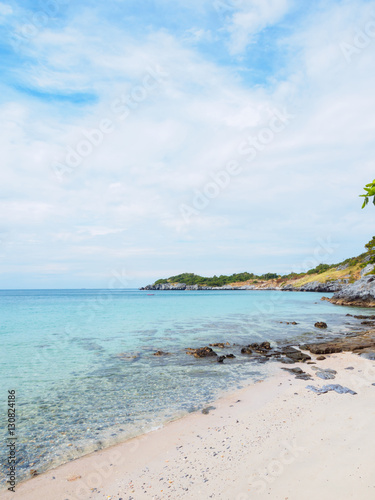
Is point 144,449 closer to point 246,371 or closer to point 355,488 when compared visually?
point 355,488

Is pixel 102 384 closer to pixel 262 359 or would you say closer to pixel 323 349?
pixel 262 359

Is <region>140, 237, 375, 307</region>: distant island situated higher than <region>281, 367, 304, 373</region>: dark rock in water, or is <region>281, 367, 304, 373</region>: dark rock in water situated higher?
<region>140, 237, 375, 307</region>: distant island

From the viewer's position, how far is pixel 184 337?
26625 millimetres

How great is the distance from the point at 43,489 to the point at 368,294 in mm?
62438

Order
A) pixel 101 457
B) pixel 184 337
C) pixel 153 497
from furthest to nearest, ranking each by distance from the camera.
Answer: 1. pixel 184 337
2. pixel 101 457
3. pixel 153 497

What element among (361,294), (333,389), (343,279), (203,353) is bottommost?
(203,353)

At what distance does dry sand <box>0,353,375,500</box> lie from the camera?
19.1ft

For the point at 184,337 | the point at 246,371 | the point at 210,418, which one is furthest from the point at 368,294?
the point at 210,418

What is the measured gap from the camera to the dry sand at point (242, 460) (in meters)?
5.82

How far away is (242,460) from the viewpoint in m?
6.95
